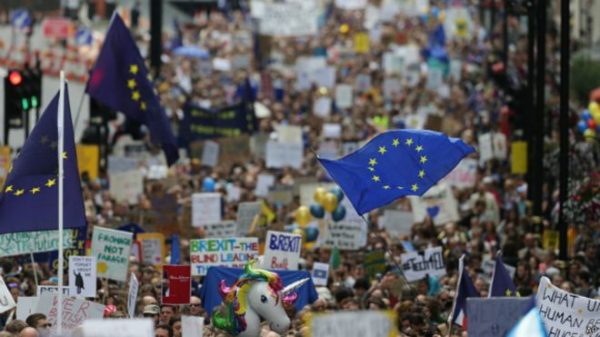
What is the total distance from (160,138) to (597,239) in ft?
16.8

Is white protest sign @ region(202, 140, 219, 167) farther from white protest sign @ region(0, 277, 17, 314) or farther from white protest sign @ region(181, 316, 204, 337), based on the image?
white protest sign @ region(181, 316, 204, 337)

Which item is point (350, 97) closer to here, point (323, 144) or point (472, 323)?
point (323, 144)

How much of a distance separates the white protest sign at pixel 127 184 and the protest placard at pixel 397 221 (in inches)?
167

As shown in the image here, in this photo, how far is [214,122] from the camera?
133 feet

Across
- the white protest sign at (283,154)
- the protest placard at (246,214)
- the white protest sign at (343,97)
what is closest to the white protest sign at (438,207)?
the protest placard at (246,214)

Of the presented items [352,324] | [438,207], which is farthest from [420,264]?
[352,324]

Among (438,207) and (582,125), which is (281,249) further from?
(582,125)

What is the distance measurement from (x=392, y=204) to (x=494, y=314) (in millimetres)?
17692

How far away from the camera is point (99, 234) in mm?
22547

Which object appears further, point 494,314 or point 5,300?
point 5,300

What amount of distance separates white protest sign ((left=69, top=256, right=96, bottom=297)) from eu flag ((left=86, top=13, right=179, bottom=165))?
7.52 meters

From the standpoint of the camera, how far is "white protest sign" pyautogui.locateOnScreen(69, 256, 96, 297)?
19953 millimetres

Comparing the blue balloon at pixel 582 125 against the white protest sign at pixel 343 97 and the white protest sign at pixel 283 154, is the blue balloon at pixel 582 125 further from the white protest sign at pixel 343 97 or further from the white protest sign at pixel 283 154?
the white protest sign at pixel 343 97

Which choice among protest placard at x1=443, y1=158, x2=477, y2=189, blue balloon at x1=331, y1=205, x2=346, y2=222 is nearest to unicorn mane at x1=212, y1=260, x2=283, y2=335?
blue balloon at x1=331, y1=205, x2=346, y2=222
